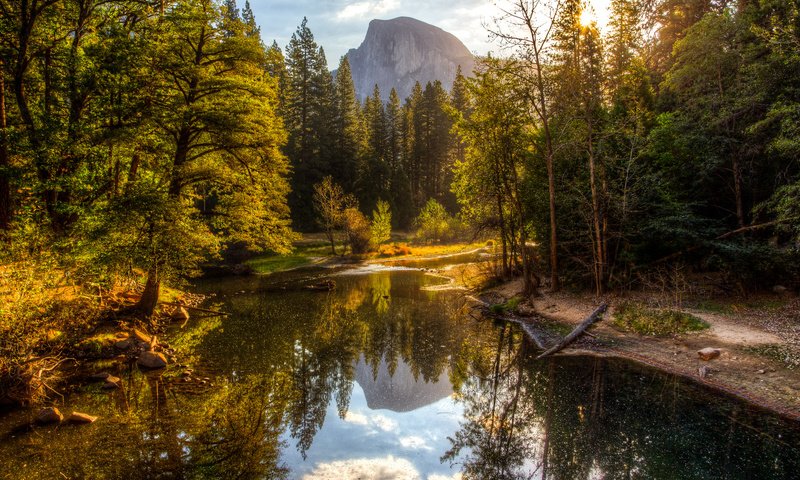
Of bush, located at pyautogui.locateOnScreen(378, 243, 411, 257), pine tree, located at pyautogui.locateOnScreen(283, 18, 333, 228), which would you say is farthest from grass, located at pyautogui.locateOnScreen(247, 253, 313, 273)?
pine tree, located at pyautogui.locateOnScreen(283, 18, 333, 228)

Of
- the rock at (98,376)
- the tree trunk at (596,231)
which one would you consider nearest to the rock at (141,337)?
the rock at (98,376)

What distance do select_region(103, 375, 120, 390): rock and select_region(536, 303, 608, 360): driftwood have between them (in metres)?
12.9

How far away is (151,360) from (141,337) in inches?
92.1

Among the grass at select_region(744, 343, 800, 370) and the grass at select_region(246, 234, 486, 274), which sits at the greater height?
the grass at select_region(246, 234, 486, 274)

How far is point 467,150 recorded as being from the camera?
79.5ft

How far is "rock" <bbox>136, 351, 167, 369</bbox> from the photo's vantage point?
508 inches

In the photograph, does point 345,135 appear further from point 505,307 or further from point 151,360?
point 151,360

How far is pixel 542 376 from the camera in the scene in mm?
12227

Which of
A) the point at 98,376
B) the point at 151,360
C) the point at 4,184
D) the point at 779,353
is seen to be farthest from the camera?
the point at 151,360

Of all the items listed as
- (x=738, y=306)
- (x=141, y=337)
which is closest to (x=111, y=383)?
(x=141, y=337)

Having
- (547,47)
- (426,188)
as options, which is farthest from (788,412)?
(426,188)

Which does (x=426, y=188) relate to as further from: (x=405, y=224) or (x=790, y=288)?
(x=790, y=288)

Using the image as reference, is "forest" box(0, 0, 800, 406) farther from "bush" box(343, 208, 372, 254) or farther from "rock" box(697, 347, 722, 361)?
"bush" box(343, 208, 372, 254)

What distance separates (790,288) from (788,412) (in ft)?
30.4
